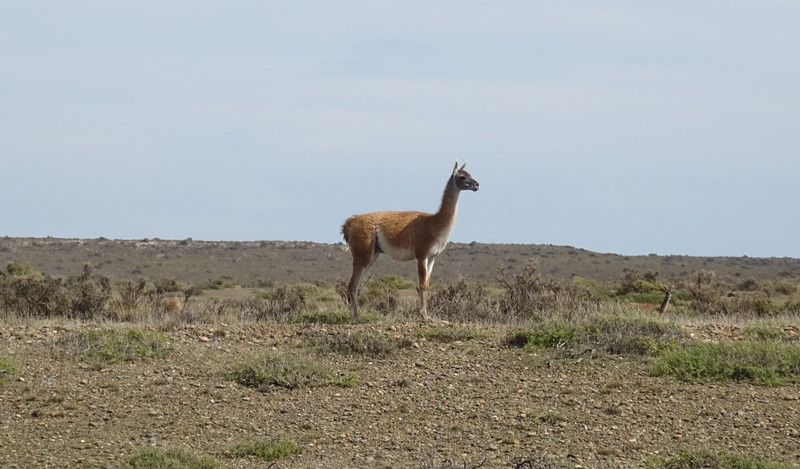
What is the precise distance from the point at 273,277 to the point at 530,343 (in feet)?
119

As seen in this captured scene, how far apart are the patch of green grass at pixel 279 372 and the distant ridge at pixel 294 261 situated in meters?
32.1

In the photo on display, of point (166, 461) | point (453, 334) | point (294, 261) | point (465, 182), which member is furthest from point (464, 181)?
point (294, 261)

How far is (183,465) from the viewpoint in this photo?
831 centimetres

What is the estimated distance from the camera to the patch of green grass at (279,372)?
35.9 feet

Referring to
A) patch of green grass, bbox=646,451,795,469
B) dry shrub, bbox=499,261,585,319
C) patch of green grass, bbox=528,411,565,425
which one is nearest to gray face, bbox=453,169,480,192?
dry shrub, bbox=499,261,585,319

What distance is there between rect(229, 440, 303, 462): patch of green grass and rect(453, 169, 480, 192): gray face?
24.1 ft

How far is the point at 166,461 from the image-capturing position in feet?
27.2

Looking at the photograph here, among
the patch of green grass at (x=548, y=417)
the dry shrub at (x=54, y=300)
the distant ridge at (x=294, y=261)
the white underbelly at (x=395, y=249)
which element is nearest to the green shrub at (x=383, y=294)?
the white underbelly at (x=395, y=249)

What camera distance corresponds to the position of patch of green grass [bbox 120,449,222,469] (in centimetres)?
827

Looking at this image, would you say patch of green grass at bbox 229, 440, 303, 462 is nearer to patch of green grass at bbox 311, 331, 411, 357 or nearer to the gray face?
patch of green grass at bbox 311, 331, 411, 357

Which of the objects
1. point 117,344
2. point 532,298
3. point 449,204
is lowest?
point 117,344

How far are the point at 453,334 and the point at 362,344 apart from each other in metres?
1.38

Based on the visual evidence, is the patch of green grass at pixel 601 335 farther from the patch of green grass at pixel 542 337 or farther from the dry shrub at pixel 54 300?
the dry shrub at pixel 54 300

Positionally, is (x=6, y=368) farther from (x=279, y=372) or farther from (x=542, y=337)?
(x=542, y=337)
